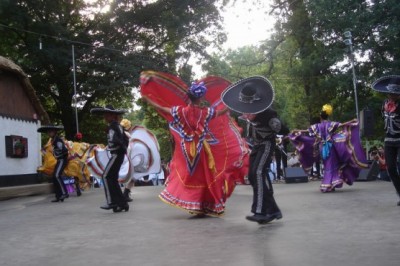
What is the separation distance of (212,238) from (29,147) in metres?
16.2

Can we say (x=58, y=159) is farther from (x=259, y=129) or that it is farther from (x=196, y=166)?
(x=259, y=129)

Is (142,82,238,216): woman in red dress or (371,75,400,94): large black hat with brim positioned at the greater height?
(371,75,400,94): large black hat with brim

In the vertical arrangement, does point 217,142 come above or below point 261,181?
above

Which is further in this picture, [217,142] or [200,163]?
[217,142]

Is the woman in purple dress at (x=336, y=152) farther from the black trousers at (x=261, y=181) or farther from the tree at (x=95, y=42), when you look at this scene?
the tree at (x=95, y=42)

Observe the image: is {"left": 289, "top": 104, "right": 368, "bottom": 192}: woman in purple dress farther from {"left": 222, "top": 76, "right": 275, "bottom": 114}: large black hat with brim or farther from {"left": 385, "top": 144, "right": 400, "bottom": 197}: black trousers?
{"left": 222, "top": 76, "right": 275, "bottom": 114}: large black hat with brim

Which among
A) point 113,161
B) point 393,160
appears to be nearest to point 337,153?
point 393,160

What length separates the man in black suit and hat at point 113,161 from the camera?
9.37 m

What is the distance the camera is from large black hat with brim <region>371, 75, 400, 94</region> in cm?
852

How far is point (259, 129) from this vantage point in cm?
732

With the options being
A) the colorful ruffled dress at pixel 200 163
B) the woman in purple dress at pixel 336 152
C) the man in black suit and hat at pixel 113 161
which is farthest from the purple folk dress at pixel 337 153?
the man in black suit and hat at pixel 113 161

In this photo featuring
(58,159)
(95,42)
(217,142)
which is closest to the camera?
(217,142)

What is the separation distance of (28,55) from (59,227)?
21887 millimetres

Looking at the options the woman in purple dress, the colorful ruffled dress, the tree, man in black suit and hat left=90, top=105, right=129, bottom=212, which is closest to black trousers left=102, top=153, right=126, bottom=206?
man in black suit and hat left=90, top=105, right=129, bottom=212
